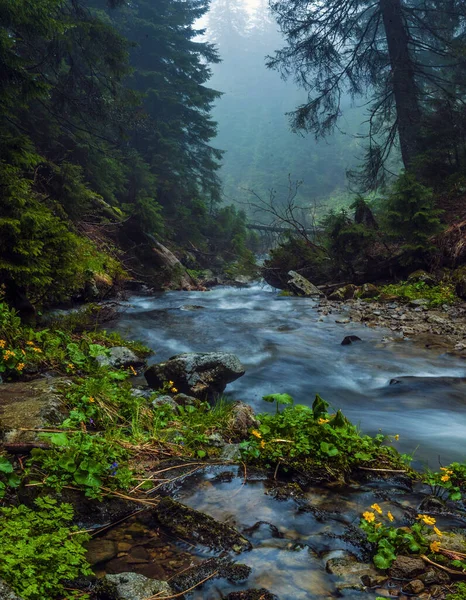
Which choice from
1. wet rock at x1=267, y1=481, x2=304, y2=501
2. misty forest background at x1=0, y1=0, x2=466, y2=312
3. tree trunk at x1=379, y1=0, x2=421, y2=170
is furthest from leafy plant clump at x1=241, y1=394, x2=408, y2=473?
tree trunk at x1=379, y1=0, x2=421, y2=170

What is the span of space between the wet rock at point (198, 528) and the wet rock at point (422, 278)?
8.61 metres

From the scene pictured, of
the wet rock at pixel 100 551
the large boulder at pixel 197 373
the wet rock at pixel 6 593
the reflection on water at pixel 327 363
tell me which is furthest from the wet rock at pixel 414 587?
the large boulder at pixel 197 373

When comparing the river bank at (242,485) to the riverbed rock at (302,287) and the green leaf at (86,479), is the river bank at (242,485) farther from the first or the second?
the riverbed rock at (302,287)

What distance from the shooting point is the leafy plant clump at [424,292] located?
8284 mm

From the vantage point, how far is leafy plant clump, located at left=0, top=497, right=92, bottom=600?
1.41 metres

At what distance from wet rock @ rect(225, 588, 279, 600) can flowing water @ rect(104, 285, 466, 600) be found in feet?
0.14

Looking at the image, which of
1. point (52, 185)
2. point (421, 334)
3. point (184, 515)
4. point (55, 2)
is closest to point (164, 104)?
point (52, 185)

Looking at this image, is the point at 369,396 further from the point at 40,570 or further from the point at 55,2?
the point at 55,2

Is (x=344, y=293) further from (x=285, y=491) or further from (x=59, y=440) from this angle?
(x=59, y=440)

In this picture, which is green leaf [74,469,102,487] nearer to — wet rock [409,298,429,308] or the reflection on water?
the reflection on water

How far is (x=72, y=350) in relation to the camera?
433 centimetres

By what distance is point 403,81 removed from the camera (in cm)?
1223

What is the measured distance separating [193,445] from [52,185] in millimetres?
7262

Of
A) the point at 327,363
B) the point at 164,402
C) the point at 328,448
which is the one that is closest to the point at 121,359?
the point at 164,402
